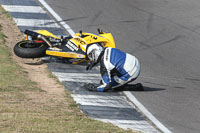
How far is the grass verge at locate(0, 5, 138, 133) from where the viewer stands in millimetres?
6695

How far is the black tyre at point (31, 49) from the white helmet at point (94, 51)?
136 centimetres

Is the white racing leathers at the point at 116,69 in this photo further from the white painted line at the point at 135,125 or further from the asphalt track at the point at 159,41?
the white painted line at the point at 135,125

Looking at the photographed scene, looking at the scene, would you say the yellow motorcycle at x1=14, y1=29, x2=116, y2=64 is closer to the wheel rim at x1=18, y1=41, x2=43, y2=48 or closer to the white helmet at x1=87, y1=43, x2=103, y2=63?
the wheel rim at x1=18, y1=41, x2=43, y2=48

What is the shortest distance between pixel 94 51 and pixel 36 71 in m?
1.66

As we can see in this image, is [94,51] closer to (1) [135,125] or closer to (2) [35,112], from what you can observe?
(1) [135,125]

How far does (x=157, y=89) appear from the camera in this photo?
1014 cm

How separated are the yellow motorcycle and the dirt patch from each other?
0.33 metres

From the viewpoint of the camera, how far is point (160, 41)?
45.3 ft

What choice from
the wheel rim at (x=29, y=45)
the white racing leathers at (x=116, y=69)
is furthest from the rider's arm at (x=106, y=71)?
the wheel rim at (x=29, y=45)

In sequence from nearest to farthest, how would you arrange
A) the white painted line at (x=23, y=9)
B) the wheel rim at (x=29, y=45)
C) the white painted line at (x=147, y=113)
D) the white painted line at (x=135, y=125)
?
the white painted line at (x=135, y=125)
the white painted line at (x=147, y=113)
the wheel rim at (x=29, y=45)
the white painted line at (x=23, y=9)

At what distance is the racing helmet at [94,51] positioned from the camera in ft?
31.7

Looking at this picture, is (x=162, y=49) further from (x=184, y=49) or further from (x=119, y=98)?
(x=119, y=98)

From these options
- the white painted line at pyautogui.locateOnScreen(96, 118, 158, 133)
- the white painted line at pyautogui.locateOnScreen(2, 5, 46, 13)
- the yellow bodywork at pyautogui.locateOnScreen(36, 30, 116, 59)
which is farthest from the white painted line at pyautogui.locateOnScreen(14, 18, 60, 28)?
the white painted line at pyautogui.locateOnScreen(96, 118, 158, 133)

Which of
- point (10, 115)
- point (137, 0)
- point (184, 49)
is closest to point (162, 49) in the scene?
point (184, 49)
